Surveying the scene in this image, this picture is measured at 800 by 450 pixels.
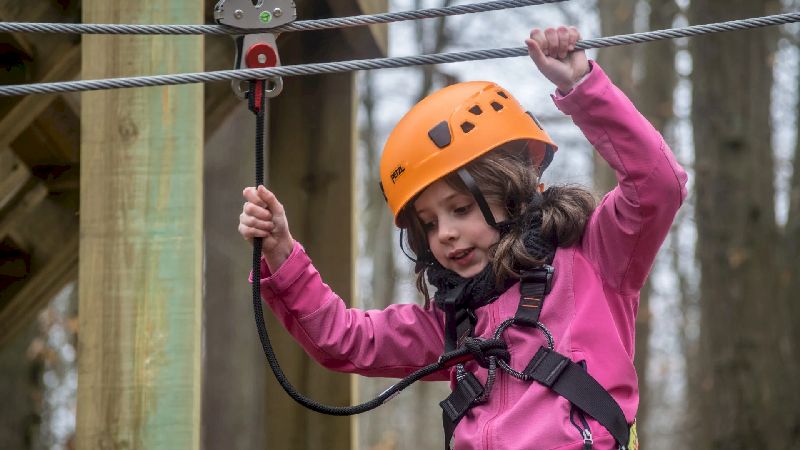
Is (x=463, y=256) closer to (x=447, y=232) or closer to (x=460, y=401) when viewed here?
(x=447, y=232)

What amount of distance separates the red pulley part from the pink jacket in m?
0.52

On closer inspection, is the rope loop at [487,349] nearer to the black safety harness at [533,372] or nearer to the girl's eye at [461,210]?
the black safety harness at [533,372]

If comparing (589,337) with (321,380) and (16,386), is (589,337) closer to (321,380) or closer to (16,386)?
(321,380)

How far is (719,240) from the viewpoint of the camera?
6621 mm

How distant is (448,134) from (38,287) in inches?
92.7

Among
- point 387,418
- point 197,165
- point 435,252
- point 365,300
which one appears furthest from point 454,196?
point 387,418

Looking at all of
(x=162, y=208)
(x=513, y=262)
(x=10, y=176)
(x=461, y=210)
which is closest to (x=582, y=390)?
(x=513, y=262)

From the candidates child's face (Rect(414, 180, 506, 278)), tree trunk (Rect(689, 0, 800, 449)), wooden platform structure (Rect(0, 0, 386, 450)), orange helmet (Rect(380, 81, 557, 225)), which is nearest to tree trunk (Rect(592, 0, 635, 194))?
tree trunk (Rect(689, 0, 800, 449))

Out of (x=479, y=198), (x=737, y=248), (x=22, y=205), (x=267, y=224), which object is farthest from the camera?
(x=737, y=248)

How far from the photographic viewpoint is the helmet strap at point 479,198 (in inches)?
105

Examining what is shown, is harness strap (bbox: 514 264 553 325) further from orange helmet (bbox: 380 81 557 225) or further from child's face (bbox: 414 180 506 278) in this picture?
orange helmet (bbox: 380 81 557 225)

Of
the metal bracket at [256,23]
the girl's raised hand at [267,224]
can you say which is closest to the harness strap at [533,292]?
the girl's raised hand at [267,224]

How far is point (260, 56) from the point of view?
242 cm

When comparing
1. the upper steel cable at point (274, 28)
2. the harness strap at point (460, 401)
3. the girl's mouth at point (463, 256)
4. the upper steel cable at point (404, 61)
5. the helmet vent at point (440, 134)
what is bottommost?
the harness strap at point (460, 401)
